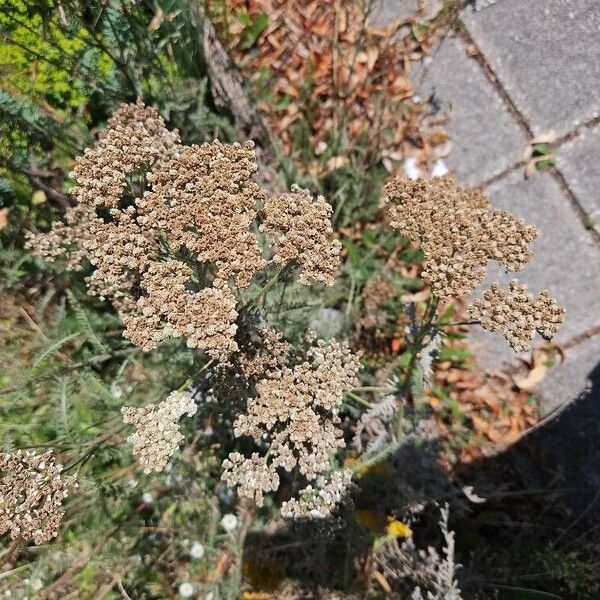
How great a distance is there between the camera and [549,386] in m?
3.33

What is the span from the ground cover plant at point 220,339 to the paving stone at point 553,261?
9.6 inches

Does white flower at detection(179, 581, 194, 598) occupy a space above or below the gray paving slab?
below

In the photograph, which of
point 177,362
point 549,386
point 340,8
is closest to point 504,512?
point 549,386

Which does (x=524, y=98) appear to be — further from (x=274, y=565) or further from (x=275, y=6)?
(x=274, y=565)

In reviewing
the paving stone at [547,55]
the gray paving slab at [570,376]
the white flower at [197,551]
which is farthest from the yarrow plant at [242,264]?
the paving stone at [547,55]

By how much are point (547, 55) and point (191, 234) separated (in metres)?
2.69

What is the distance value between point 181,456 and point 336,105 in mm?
2147

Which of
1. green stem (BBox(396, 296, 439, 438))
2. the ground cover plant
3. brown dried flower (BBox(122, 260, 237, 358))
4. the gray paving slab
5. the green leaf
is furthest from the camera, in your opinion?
the green leaf

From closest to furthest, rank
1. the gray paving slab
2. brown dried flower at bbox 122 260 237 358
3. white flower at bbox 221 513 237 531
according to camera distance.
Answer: brown dried flower at bbox 122 260 237 358 → white flower at bbox 221 513 237 531 → the gray paving slab

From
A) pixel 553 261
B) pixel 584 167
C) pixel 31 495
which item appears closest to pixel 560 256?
pixel 553 261

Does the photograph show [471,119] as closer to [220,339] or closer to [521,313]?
[521,313]

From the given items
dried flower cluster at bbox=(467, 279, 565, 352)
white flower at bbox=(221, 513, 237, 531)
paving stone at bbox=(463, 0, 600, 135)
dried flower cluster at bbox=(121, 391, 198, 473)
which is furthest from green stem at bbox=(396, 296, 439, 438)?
paving stone at bbox=(463, 0, 600, 135)

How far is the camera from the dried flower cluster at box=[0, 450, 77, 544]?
1.81 metres

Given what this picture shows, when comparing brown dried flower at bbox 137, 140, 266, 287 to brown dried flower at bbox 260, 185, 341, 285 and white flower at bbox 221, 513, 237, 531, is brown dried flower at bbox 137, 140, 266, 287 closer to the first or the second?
brown dried flower at bbox 260, 185, 341, 285
